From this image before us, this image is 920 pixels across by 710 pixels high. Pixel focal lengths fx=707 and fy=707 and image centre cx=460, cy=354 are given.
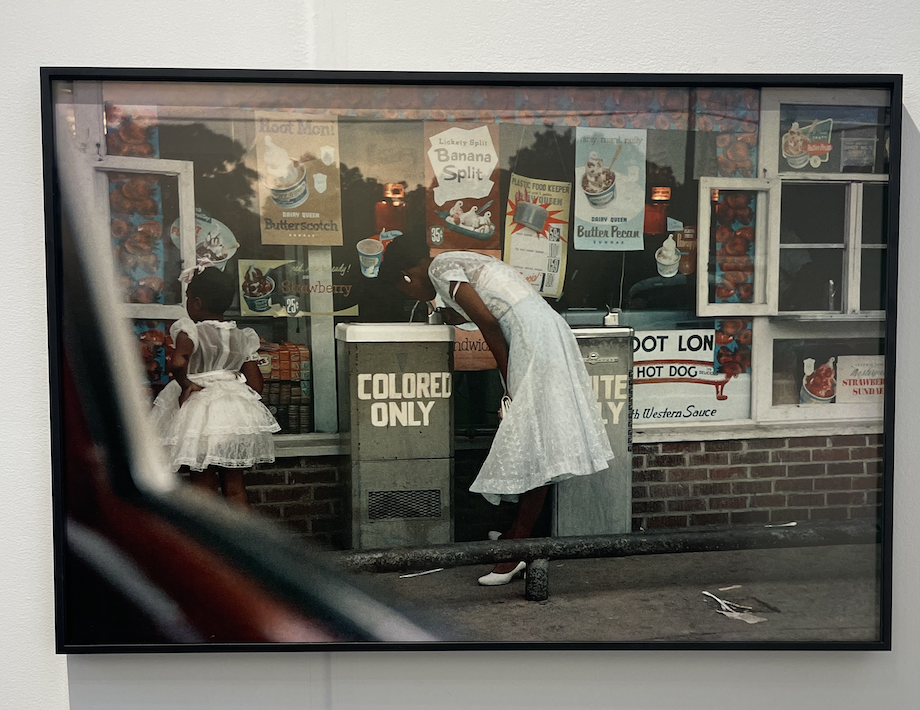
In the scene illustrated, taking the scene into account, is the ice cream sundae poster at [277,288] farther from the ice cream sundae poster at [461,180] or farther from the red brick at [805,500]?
the red brick at [805,500]

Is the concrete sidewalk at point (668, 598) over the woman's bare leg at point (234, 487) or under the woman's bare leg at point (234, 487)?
under

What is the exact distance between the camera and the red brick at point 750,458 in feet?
5.06

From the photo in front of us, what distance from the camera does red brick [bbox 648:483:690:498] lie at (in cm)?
154

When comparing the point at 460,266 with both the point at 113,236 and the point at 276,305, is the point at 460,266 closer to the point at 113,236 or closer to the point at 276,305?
A: the point at 276,305

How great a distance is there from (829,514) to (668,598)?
40cm

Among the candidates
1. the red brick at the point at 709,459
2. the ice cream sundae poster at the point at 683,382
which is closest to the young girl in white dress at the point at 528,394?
the ice cream sundae poster at the point at 683,382

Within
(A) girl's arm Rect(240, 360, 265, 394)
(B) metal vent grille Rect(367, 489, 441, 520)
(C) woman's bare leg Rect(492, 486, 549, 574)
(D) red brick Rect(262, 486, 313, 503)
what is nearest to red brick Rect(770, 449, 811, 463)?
(C) woman's bare leg Rect(492, 486, 549, 574)

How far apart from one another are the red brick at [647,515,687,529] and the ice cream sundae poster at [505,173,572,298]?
54cm

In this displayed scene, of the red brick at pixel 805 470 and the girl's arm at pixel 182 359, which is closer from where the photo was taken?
the girl's arm at pixel 182 359

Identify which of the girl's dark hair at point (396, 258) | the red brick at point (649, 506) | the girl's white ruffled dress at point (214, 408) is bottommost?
the red brick at point (649, 506)

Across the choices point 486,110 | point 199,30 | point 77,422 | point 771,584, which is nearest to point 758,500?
point 771,584

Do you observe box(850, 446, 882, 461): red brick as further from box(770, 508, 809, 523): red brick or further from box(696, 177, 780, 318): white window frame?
box(696, 177, 780, 318): white window frame

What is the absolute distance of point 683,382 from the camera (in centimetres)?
153

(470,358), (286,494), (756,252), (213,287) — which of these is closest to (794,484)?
(756,252)
